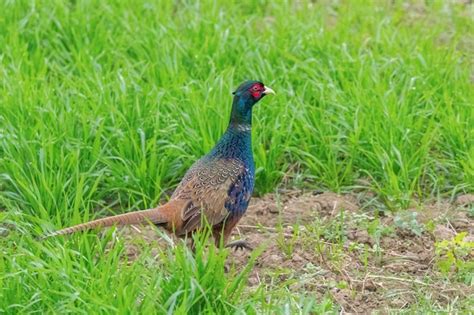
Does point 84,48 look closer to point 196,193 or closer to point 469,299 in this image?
point 196,193

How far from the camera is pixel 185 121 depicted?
222 inches

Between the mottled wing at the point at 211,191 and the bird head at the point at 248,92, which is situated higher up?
the bird head at the point at 248,92

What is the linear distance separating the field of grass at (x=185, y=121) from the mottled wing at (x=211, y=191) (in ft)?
0.61

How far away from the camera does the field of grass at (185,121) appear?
4094 millimetres

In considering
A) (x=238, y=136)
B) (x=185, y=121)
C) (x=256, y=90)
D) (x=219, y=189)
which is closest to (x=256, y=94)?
(x=256, y=90)

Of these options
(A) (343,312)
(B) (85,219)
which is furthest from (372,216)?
(B) (85,219)

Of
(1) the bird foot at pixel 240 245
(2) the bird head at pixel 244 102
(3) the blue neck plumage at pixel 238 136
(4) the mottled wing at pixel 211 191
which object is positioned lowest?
(1) the bird foot at pixel 240 245

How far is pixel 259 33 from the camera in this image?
7.03 m

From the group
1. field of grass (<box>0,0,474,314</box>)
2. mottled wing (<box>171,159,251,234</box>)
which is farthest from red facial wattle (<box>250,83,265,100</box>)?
field of grass (<box>0,0,474,314</box>)

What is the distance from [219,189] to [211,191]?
0.12 ft

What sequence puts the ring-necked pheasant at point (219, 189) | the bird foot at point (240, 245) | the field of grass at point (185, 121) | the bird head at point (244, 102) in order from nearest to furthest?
the field of grass at point (185, 121) → the ring-necked pheasant at point (219, 189) → the bird foot at point (240, 245) → the bird head at point (244, 102)

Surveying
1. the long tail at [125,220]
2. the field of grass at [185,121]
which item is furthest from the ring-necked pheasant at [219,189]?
the field of grass at [185,121]

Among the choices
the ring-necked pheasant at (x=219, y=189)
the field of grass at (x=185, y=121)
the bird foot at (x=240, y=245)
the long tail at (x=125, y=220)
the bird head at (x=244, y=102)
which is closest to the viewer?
the field of grass at (x=185, y=121)

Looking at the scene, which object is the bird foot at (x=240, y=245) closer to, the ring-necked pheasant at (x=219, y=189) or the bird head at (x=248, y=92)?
the ring-necked pheasant at (x=219, y=189)
